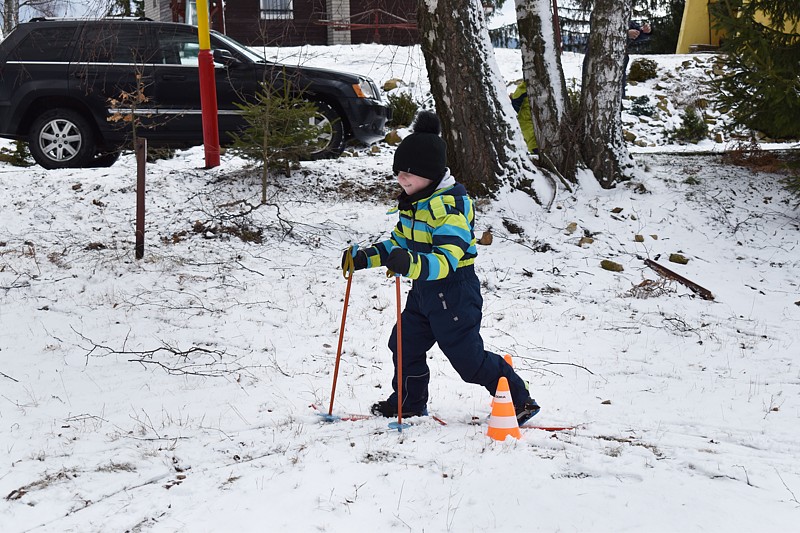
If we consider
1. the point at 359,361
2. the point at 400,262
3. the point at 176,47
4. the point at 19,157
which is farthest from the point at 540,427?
the point at 19,157

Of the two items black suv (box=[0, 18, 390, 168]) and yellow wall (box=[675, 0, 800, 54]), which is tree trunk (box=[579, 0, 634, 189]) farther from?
yellow wall (box=[675, 0, 800, 54])

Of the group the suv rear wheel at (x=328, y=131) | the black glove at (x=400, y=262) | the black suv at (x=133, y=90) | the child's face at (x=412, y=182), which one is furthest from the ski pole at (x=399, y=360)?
the suv rear wheel at (x=328, y=131)

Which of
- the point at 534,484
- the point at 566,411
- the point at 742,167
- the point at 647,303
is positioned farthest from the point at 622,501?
the point at 742,167

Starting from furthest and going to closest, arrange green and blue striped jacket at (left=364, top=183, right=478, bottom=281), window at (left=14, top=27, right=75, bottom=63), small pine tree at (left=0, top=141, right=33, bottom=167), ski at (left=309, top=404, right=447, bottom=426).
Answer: small pine tree at (left=0, top=141, right=33, bottom=167) → window at (left=14, top=27, right=75, bottom=63) → ski at (left=309, top=404, right=447, bottom=426) → green and blue striped jacket at (left=364, top=183, right=478, bottom=281)

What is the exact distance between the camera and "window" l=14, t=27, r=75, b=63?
378 inches

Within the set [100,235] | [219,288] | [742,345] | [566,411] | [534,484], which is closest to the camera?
[534,484]

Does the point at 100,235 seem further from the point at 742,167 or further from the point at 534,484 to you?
the point at 742,167

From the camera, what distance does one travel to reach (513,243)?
818 cm

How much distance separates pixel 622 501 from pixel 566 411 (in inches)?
54.7

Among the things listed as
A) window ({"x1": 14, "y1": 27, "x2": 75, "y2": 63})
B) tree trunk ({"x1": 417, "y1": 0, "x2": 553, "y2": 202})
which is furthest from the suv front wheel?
tree trunk ({"x1": 417, "y1": 0, "x2": 553, "y2": 202})

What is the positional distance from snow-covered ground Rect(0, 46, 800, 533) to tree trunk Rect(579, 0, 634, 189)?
46 cm

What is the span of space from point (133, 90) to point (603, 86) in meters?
5.88

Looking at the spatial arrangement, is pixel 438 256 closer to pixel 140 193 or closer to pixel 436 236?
pixel 436 236

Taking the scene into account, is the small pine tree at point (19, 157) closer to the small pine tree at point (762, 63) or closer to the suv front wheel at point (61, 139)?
the suv front wheel at point (61, 139)
